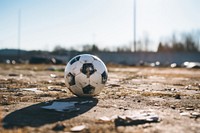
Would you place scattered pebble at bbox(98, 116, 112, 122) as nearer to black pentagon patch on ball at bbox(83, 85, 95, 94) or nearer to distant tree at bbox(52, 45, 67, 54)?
black pentagon patch on ball at bbox(83, 85, 95, 94)

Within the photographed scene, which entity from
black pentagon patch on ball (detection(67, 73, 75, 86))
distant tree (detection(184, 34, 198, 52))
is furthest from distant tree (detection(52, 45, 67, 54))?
black pentagon patch on ball (detection(67, 73, 75, 86))

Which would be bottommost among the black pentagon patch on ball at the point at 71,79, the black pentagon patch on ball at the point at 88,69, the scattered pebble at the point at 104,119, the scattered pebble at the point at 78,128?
the scattered pebble at the point at 104,119

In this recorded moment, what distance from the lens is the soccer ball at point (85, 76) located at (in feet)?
26.5

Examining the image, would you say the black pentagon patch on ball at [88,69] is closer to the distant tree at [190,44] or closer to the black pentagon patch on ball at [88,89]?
the black pentagon patch on ball at [88,89]

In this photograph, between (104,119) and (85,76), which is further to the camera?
(85,76)

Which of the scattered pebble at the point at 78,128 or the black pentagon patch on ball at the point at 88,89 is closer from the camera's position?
the scattered pebble at the point at 78,128

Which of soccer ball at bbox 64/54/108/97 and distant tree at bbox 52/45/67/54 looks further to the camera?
distant tree at bbox 52/45/67/54

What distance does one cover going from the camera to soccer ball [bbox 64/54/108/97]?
807cm

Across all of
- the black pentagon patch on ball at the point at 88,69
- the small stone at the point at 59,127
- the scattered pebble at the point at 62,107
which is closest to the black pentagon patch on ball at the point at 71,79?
the black pentagon patch on ball at the point at 88,69

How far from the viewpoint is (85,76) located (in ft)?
26.4

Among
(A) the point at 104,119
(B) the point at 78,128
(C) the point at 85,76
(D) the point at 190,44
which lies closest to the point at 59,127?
(B) the point at 78,128

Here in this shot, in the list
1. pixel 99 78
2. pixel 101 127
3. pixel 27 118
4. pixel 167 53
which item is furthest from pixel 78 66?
pixel 167 53

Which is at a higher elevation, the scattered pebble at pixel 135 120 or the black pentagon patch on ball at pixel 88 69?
the black pentagon patch on ball at pixel 88 69

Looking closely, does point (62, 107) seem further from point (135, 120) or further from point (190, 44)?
point (190, 44)
